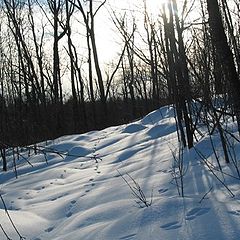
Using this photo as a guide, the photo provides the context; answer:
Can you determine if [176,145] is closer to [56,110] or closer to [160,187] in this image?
[160,187]

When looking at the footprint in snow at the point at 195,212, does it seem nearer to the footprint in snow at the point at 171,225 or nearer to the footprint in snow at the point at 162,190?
the footprint in snow at the point at 171,225

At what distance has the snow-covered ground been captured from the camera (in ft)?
9.70

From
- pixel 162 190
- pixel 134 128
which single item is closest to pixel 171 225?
pixel 162 190

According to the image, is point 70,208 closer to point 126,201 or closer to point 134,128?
point 126,201

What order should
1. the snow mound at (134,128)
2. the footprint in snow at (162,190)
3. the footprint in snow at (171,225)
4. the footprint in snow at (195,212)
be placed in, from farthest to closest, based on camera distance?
1. the snow mound at (134,128)
2. the footprint in snow at (162,190)
3. the footprint in snow at (195,212)
4. the footprint in snow at (171,225)

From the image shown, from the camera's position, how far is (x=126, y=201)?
3910mm

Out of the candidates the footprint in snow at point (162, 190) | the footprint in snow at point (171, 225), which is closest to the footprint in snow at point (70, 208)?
the footprint in snow at point (162, 190)

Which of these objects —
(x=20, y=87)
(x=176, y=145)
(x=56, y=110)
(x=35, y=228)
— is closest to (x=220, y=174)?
(x=35, y=228)

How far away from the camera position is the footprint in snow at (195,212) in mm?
3063

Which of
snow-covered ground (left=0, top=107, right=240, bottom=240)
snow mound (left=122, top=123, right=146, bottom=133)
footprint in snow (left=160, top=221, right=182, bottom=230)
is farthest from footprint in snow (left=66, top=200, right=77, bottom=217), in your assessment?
snow mound (left=122, top=123, right=146, bottom=133)

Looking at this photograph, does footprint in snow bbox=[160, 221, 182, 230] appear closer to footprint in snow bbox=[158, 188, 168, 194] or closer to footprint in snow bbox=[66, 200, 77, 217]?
footprint in snow bbox=[158, 188, 168, 194]

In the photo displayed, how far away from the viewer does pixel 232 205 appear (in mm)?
3148

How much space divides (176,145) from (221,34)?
3031 mm

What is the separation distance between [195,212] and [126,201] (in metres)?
0.93
